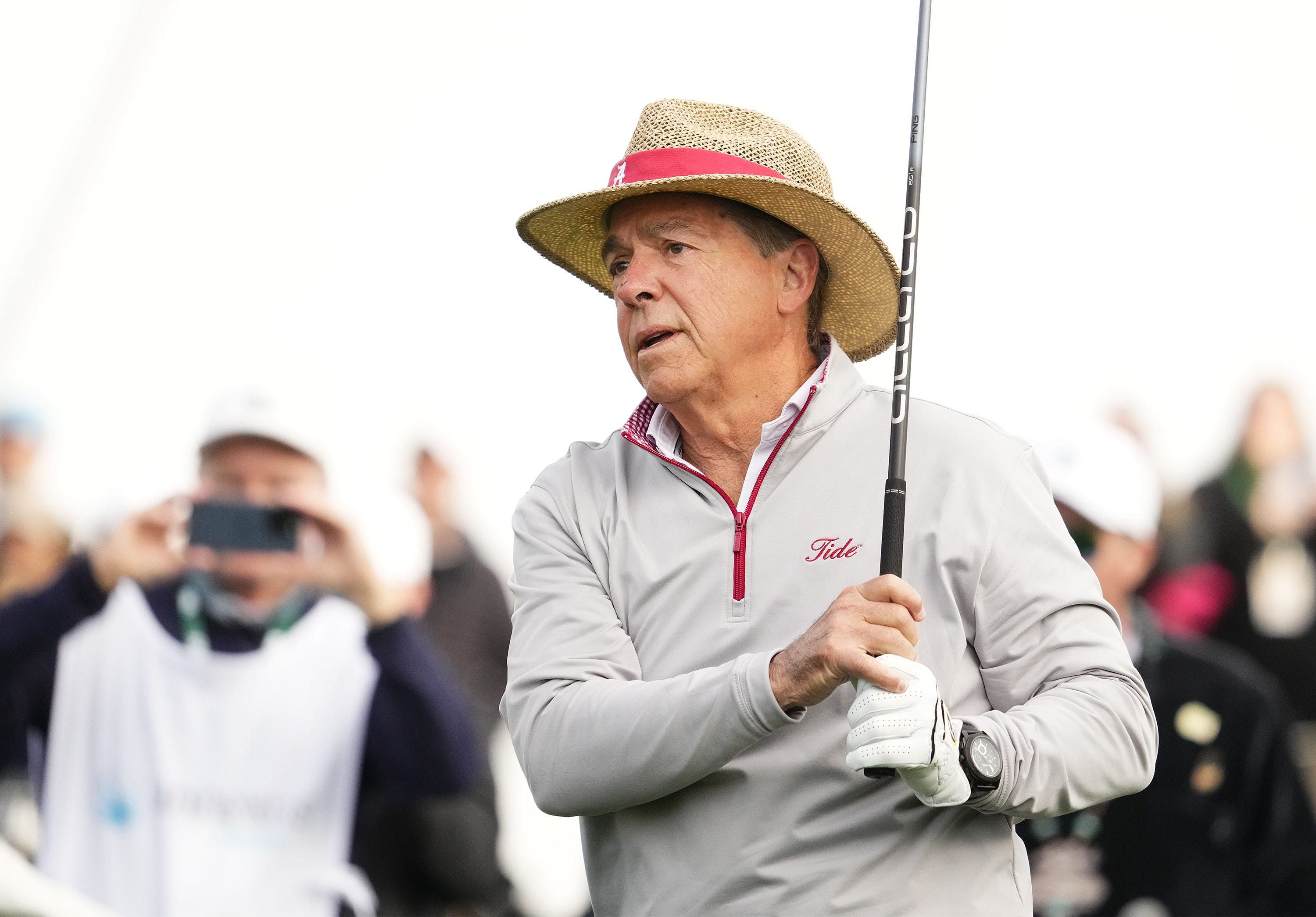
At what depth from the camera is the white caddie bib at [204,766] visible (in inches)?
148

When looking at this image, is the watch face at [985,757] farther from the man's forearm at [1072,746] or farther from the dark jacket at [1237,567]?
the dark jacket at [1237,567]

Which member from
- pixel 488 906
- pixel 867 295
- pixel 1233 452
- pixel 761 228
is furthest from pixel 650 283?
pixel 1233 452

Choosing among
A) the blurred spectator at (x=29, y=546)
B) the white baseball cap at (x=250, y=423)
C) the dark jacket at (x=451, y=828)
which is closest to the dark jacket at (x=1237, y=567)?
the dark jacket at (x=451, y=828)

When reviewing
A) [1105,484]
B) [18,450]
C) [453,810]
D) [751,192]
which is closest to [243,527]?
[453,810]

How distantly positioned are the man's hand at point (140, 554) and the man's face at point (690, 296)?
2.28 m

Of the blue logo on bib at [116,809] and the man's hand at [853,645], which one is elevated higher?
the man's hand at [853,645]

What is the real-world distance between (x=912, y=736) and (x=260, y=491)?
9.19 feet

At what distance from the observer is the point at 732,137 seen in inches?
85.8

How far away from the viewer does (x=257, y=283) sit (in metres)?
5.36

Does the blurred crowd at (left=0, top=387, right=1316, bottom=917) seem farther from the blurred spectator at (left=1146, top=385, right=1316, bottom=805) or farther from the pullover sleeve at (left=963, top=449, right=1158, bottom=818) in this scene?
the pullover sleeve at (left=963, top=449, right=1158, bottom=818)

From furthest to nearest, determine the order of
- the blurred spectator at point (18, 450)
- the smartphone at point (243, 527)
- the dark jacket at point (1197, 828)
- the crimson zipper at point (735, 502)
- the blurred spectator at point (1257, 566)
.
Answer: the blurred spectator at point (18, 450) < the blurred spectator at point (1257, 566) < the dark jacket at point (1197, 828) < the smartphone at point (243, 527) < the crimson zipper at point (735, 502)

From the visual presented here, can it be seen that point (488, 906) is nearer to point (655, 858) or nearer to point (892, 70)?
point (655, 858)

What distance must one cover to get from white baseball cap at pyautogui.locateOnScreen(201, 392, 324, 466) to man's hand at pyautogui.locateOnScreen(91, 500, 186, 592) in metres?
0.25

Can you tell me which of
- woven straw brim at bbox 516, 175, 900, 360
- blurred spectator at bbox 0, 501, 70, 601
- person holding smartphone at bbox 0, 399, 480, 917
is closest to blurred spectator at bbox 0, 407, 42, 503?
blurred spectator at bbox 0, 501, 70, 601
